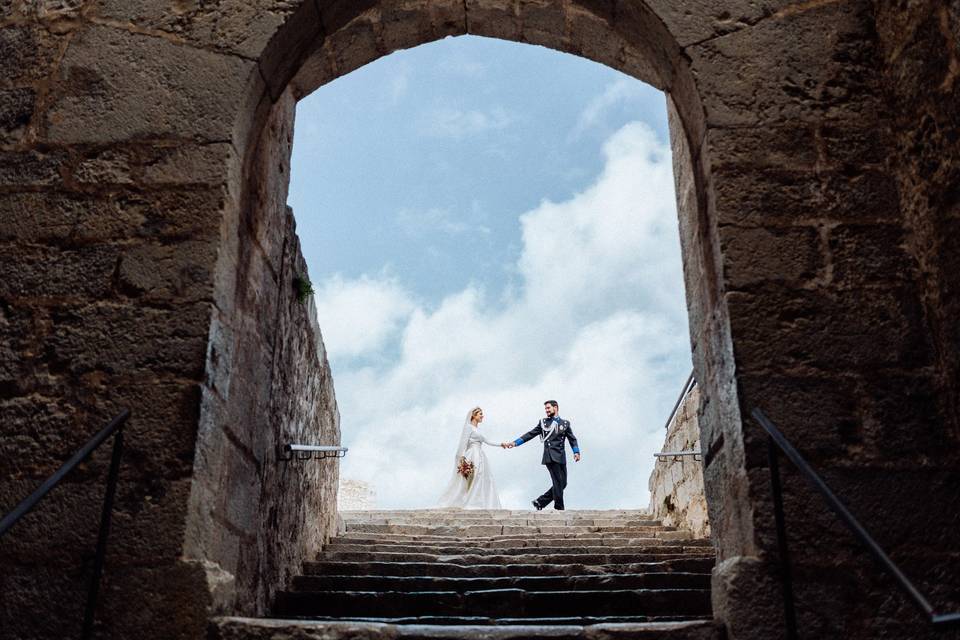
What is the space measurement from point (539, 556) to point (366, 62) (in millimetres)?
2952

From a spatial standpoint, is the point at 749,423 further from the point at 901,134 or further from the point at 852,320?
the point at 901,134

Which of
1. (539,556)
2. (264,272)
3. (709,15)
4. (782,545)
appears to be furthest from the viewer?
(539,556)

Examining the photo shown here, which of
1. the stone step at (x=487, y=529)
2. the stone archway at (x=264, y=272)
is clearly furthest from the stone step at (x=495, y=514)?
the stone archway at (x=264, y=272)

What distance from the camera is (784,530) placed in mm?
2260

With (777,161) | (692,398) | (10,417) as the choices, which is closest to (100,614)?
(10,417)

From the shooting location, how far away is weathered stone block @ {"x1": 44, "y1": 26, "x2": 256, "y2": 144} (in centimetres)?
297

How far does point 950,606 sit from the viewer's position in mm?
2307

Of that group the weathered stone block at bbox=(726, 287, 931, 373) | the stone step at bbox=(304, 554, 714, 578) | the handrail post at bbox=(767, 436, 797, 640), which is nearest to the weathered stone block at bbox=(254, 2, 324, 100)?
the weathered stone block at bbox=(726, 287, 931, 373)

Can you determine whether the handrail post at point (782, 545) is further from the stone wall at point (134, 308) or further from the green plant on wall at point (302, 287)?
the green plant on wall at point (302, 287)

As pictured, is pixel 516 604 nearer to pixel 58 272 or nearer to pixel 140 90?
pixel 58 272

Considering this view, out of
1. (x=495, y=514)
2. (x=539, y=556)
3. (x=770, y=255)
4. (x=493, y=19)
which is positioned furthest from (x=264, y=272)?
(x=495, y=514)

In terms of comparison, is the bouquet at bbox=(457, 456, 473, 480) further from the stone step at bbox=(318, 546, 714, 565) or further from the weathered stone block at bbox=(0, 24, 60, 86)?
the weathered stone block at bbox=(0, 24, 60, 86)

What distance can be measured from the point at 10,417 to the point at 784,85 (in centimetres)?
Result: 278

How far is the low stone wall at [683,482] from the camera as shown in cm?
598
